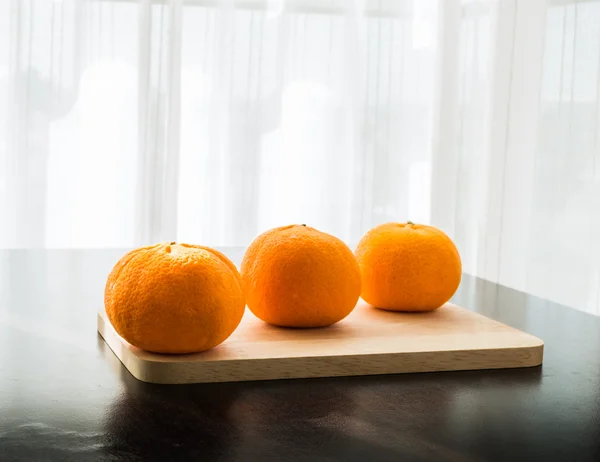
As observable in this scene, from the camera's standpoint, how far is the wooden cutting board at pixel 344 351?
776mm

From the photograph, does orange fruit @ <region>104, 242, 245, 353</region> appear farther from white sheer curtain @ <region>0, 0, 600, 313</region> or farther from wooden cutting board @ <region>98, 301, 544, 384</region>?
white sheer curtain @ <region>0, 0, 600, 313</region>

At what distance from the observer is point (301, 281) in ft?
2.99

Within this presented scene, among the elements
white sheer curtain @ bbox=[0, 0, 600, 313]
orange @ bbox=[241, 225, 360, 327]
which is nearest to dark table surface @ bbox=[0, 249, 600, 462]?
orange @ bbox=[241, 225, 360, 327]

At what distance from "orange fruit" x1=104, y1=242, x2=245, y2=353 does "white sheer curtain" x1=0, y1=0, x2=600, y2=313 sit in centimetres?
288

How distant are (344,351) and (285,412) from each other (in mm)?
167

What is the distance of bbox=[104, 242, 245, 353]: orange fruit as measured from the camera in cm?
77

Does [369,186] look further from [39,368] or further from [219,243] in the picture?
[39,368]

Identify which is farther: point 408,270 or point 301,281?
point 408,270

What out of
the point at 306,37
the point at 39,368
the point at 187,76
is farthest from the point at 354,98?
the point at 39,368

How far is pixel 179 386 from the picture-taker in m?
0.76

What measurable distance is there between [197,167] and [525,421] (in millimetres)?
3125

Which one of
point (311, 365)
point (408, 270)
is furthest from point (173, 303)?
point (408, 270)

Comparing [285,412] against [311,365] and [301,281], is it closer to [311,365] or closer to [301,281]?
[311,365]

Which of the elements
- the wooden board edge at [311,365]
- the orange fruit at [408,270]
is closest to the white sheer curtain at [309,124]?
the orange fruit at [408,270]
